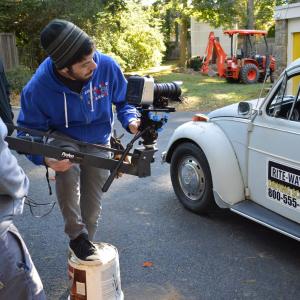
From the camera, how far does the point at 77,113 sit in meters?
2.86

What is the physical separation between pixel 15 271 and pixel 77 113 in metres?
1.24

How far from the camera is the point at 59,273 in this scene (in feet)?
11.9

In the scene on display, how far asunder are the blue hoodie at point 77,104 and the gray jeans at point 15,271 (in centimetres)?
93

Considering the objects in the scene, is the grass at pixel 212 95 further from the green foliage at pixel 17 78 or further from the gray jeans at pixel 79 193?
the gray jeans at pixel 79 193

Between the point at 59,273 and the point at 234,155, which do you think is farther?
the point at 234,155

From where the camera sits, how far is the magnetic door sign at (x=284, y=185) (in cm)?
359

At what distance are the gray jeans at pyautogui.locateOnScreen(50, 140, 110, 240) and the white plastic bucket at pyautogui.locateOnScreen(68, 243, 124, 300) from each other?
0.80 feet

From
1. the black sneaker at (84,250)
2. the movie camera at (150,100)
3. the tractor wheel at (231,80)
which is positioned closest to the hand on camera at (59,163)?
the movie camera at (150,100)

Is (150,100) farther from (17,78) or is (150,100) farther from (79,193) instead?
(17,78)

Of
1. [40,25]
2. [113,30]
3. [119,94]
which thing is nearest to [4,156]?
[119,94]

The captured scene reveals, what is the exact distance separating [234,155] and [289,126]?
691 millimetres

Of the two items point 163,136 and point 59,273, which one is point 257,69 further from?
point 59,273

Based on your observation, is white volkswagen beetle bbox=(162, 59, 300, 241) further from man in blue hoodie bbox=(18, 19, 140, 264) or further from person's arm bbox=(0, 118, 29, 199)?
person's arm bbox=(0, 118, 29, 199)

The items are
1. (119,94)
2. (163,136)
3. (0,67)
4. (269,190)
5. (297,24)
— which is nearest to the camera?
(119,94)
